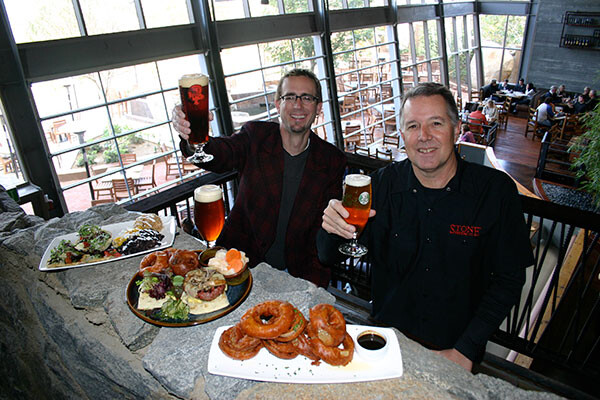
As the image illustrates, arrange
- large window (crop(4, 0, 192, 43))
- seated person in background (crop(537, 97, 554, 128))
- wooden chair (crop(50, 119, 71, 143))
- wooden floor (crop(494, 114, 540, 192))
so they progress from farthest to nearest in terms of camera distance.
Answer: seated person in background (crop(537, 97, 554, 128))
wooden floor (crop(494, 114, 540, 192))
wooden chair (crop(50, 119, 71, 143))
large window (crop(4, 0, 192, 43))

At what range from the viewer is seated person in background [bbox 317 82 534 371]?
1.70 meters

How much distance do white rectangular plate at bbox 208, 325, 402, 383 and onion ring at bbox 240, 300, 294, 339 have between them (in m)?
0.07

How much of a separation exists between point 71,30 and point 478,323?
6840 millimetres

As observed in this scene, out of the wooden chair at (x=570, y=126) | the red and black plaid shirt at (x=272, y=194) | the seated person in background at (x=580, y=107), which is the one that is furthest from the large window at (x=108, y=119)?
the seated person in background at (x=580, y=107)

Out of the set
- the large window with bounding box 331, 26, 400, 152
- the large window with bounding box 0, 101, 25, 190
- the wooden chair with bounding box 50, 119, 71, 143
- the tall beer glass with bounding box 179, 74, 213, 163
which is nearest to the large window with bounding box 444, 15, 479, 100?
the large window with bounding box 331, 26, 400, 152

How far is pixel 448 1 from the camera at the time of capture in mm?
14352

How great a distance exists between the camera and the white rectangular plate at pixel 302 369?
3.52 ft

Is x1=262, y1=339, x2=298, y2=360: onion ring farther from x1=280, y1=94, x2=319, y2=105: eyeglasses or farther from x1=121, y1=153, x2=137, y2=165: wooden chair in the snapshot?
x1=121, y1=153, x2=137, y2=165: wooden chair

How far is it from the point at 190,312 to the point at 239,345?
0.88ft

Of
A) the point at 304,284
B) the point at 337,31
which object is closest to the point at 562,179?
the point at 337,31

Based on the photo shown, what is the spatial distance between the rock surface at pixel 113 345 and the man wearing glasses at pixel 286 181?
540 mm

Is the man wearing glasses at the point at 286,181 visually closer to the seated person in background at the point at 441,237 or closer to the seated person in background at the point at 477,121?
the seated person in background at the point at 441,237

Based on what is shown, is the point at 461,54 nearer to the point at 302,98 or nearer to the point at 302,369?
the point at 302,98

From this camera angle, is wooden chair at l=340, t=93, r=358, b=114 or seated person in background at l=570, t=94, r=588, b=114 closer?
wooden chair at l=340, t=93, r=358, b=114
